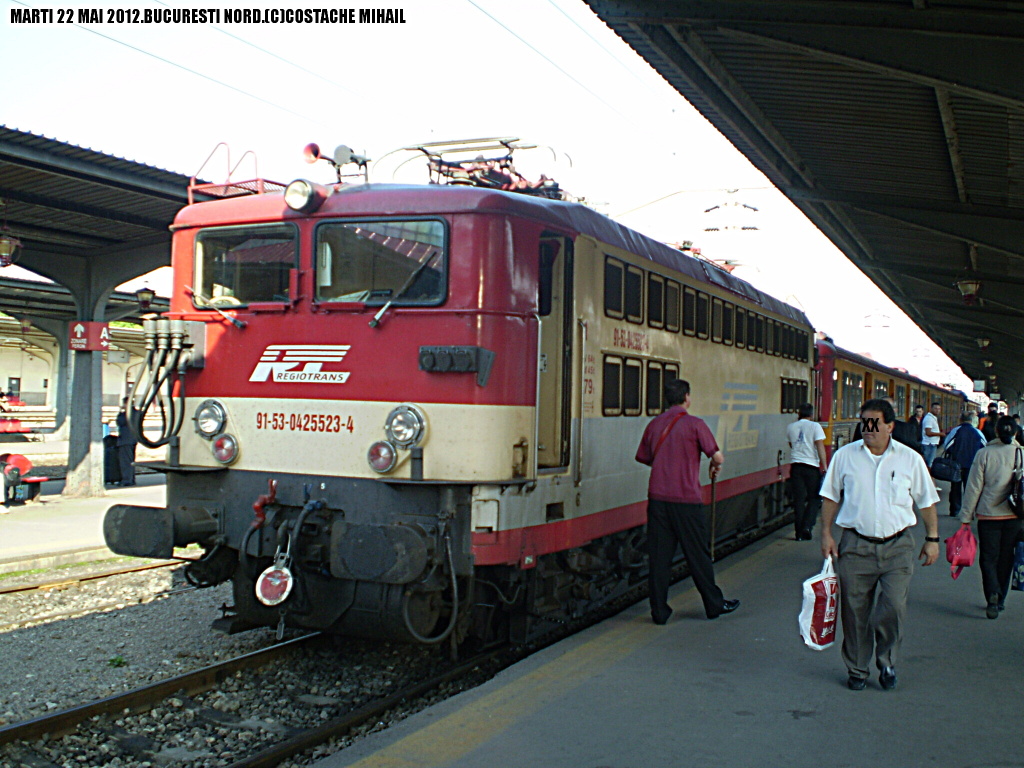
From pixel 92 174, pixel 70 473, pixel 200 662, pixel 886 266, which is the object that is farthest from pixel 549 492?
pixel 886 266

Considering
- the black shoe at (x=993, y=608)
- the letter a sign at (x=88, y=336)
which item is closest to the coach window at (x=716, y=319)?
the black shoe at (x=993, y=608)

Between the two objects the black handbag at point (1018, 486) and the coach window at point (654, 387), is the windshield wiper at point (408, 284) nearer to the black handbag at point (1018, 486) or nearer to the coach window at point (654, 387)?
the coach window at point (654, 387)

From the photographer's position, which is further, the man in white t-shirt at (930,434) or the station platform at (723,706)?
the man in white t-shirt at (930,434)

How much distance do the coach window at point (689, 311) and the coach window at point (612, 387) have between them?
1696 millimetres

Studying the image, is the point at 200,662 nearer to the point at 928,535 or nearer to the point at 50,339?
the point at 928,535

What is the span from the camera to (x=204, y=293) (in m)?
6.86

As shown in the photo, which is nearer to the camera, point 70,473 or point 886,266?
point 70,473

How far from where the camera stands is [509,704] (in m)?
5.16

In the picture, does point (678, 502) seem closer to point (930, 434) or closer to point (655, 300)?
point (655, 300)

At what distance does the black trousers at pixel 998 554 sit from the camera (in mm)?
7559

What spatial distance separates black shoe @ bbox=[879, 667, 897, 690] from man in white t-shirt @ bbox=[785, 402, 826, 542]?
629 centimetres

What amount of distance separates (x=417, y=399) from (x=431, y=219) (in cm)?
118

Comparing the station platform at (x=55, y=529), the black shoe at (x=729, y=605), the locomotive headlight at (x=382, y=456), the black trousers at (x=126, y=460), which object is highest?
the locomotive headlight at (x=382, y=456)

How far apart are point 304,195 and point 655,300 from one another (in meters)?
3.35
